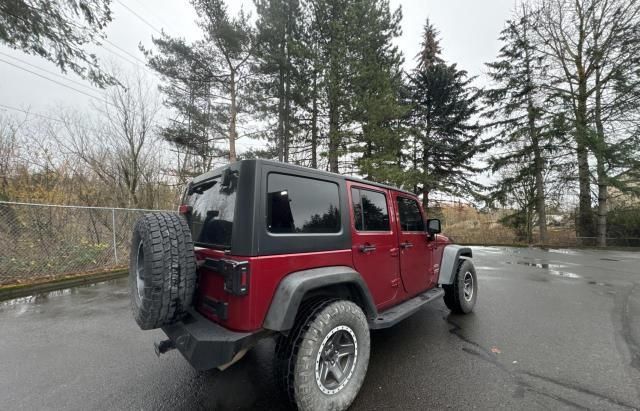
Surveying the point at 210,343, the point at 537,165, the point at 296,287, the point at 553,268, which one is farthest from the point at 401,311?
the point at 537,165

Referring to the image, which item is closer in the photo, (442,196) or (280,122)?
(280,122)

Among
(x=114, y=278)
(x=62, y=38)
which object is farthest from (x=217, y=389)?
(x=62, y=38)

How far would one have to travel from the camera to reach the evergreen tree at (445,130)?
17219mm

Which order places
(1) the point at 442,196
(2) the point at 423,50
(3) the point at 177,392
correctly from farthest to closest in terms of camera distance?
(2) the point at 423,50
(1) the point at 442,196
(3) the point at 177,392

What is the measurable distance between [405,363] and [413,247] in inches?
47.1

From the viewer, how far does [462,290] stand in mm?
3711

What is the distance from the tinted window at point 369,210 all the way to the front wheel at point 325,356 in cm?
78

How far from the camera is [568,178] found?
45.8 feet

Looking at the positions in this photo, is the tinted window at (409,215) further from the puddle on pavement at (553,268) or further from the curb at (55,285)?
the curb at (55,285)

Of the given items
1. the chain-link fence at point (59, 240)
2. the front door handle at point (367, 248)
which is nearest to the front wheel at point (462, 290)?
the front door handle at point (367, 248)

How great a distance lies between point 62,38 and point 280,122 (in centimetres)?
743

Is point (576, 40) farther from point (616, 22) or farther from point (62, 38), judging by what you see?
point (62, 38)

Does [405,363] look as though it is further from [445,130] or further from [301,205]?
[445,130]

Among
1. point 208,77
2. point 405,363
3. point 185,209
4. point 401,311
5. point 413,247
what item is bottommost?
point 405,363
